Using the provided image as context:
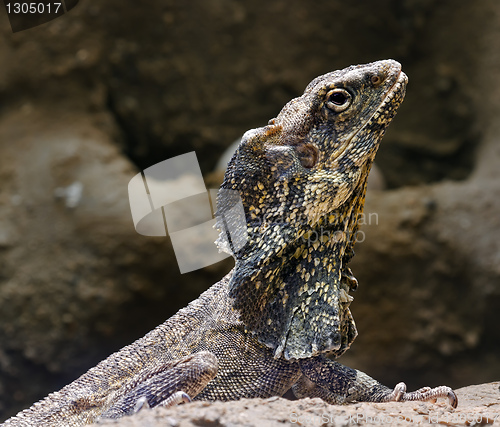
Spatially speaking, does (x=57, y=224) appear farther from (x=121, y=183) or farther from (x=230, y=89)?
(x=230, y=89)

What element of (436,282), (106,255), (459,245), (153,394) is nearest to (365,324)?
(436,282)

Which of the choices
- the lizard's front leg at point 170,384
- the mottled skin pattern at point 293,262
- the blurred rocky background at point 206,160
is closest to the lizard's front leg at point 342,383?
the mottled skin pattern at point 293,262

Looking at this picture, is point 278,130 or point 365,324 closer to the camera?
point 278,130

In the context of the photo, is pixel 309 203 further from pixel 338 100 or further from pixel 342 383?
pixel 342 383

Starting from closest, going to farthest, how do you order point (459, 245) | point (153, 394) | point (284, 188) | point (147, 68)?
point (153, 394)
point (284, 188)
point (459, 245)
point (147, 68)

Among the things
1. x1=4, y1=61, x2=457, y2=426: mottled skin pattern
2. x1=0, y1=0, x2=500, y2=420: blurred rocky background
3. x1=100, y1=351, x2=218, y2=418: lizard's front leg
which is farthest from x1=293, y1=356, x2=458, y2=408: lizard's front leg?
x1=0, y1=0, x2=500, y2=420: blurred rocky background

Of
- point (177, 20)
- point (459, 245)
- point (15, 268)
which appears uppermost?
point (177, 20)
